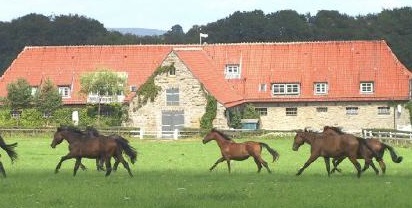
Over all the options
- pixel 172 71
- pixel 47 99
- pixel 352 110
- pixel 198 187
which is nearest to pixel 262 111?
pixel 352 110

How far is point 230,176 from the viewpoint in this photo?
25.6 m

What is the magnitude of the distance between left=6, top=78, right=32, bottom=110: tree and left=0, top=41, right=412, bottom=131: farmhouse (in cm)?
381

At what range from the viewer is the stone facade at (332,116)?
68.4 meters

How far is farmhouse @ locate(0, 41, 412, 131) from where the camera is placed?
64750 mm

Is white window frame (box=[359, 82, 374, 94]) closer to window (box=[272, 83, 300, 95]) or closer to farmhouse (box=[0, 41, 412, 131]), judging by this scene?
farmhouse (box=[0, 41, 412, 131])

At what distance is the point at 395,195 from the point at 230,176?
25.3ft

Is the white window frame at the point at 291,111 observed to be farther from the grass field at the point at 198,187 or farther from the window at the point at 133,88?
the grass field at the point at 198,187

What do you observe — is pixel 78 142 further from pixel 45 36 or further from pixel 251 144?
pixel 45 36

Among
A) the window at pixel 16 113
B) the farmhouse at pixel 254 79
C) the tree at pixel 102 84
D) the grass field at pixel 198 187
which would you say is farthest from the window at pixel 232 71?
the grass field at pixel 198 187

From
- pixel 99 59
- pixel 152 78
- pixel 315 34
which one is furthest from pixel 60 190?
pixel 315 34

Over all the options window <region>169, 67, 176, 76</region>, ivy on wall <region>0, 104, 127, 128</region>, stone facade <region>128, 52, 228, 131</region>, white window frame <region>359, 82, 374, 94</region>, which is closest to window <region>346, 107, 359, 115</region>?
white window frame <region>359, 82, 374, 94</region>

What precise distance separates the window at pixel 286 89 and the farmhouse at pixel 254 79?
0.26 feet

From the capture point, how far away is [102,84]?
6550 centimetres

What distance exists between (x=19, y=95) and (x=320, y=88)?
2317 cm
